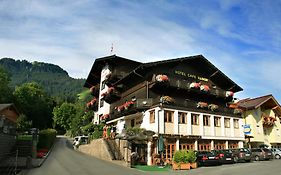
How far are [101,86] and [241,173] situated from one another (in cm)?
2942

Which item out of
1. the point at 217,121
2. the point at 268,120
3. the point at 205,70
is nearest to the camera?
the point at 217,121

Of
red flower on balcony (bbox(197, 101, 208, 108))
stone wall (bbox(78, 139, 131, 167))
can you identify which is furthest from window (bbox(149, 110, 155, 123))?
red flower on balcony (bbox(197, 101, 208, 108))

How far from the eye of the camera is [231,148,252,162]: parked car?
28.2 metres

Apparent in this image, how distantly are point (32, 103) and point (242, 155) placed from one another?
5500 centimetres

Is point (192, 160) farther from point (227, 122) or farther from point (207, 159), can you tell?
point (227, 122)

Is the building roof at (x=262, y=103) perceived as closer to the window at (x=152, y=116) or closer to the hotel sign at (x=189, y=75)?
the hotel sign at (x=189, y=75)

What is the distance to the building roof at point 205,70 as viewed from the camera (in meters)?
32.9

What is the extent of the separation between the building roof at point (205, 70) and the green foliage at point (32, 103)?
38.9 metres

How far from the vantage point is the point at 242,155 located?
28672mm

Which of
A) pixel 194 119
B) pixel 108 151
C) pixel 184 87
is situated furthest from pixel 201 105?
pixel 108 151

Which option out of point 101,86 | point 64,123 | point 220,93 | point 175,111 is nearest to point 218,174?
point 175,111

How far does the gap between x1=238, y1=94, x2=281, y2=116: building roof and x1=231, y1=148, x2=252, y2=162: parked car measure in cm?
1639

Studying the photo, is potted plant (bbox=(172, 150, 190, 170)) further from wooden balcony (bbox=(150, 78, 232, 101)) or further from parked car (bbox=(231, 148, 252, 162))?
wooden balcony (bbox=(150, 78, 232, 101))

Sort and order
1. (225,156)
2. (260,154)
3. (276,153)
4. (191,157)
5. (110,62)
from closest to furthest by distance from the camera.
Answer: (191,157) → (225,156) → (260,154) → (276,153) → (110,62)
